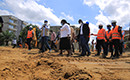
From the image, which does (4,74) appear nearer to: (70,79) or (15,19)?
(70,79)

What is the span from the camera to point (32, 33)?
679 centimetres

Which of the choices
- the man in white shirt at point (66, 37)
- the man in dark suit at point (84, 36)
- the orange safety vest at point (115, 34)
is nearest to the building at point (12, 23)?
the man in white shirt at point (66, 37)

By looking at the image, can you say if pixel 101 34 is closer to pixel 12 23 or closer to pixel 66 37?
pixel 66 37

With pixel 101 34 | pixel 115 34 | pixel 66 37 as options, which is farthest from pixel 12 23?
pixel 115 34

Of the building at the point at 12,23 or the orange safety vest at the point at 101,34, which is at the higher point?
the building at the point at 12,23

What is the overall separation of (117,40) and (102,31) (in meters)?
0.99

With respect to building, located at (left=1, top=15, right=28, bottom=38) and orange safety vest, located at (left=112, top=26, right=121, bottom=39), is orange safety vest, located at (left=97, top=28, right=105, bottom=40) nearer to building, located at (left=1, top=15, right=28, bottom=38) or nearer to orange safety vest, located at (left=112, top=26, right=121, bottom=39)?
orange safety vest, located at (left=112, top=26, right=121, bottom=39)

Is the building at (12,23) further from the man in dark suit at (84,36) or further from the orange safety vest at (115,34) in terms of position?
the orange safety vest at (115,34)

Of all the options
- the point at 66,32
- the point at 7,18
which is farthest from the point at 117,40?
the point at 7,18

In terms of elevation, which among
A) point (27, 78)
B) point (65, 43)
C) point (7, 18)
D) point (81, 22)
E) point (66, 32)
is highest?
point (7, 18)

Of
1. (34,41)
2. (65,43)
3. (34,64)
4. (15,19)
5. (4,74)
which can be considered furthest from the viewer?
(15,19)

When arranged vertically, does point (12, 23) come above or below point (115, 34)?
above

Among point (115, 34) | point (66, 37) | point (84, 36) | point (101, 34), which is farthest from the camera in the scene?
point (101, 34)

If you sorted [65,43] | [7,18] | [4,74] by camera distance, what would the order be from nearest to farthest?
[4,74] → [65,43] → [7,18]
